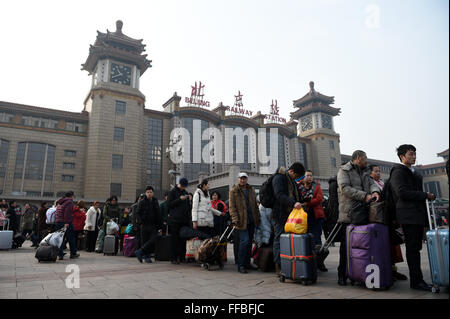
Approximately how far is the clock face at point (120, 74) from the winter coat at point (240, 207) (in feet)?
112

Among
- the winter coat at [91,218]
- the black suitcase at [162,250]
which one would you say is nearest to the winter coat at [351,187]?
the black suitcase at [162,250]

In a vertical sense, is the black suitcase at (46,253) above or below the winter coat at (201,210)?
below

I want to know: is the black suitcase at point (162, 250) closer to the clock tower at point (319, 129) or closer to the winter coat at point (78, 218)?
the winter coat at point (78, 218)

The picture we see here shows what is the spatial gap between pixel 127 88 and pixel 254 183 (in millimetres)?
19408

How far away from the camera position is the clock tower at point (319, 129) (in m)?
51.4

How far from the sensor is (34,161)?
31.3 meters

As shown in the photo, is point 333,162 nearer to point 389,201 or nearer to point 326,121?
point 326,121

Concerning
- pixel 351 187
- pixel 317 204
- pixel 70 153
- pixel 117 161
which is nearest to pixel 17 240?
pixel 317 204

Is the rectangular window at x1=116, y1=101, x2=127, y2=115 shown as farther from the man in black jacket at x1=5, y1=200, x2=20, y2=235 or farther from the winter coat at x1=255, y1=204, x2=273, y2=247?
the winter coat at x1=255, y1=204, x2=273, y2=247

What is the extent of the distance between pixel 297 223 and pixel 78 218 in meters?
7.88

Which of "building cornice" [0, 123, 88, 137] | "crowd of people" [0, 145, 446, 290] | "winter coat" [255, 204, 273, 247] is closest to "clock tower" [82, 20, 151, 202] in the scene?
"building cornice" [0, 123, 88, 137]

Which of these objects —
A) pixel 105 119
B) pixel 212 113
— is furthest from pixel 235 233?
pixel 212 113

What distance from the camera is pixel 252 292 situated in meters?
3.35
